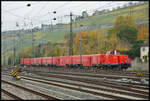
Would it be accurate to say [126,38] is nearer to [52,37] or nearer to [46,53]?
[46,53]

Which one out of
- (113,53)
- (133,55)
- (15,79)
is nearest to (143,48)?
(133,55)

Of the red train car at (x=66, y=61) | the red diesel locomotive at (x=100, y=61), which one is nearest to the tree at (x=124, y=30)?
the red diesel locomotive at (x=100, y=61)

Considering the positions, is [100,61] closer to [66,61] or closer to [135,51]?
[66,61]

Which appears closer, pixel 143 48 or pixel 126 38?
pixel 143 48

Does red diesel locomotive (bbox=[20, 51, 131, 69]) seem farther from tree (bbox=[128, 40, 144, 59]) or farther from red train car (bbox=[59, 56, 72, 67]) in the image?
tree (bbox=[128, 40, 144, 59])

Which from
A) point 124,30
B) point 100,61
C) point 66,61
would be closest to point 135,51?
point 124,30

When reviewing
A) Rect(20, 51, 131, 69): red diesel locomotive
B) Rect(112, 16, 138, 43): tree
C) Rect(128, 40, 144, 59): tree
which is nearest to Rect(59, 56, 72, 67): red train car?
Rect(20, 51, 131, 69): red diesel locomotive

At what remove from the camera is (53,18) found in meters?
28.3

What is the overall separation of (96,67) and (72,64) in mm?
9576

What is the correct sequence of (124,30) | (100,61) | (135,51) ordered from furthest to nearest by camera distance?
(124,30) → (135,51) → (100,61)

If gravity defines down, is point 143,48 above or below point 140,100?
above

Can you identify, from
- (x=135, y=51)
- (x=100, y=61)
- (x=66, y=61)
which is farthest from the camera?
(x=135, y=51)

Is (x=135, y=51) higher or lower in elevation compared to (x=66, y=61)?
higher

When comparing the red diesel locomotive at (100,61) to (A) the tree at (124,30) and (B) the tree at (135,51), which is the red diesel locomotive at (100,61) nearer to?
(A) the tree at (124,30)
